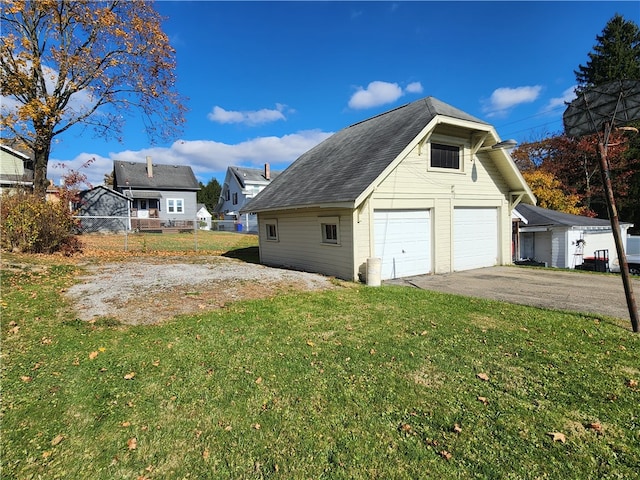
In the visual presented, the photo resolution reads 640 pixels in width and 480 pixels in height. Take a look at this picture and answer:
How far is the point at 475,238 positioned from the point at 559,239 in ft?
32.3

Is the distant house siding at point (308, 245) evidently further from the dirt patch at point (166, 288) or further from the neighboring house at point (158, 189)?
the neighboring house at point (158, 189)

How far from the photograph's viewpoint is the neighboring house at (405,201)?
977 centimetres

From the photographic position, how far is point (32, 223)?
11234 millimetres

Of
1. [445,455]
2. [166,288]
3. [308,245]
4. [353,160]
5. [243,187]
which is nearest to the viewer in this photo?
[445,455]

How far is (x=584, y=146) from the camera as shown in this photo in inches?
1063

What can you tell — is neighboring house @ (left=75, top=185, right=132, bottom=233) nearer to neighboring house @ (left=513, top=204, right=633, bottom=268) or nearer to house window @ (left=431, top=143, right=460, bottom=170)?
house window @ (left=431, top=143, right=460, bottom=170)

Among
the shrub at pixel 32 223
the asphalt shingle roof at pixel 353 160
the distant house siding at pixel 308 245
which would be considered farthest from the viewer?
the shrub at pixel 32 223

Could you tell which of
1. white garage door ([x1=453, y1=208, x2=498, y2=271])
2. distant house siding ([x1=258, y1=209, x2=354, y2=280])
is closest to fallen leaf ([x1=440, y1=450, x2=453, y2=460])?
distant house siding ([x1=258, y1=209, x2=354, y2=280])

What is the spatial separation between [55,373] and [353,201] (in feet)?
22.2

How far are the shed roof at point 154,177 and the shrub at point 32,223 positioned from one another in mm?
24387

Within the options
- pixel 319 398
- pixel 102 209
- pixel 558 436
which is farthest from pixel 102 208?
pixel 558 436

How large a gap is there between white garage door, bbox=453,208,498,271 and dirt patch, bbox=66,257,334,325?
211 inches

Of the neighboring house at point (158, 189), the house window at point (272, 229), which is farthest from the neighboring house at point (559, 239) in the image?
the neighboring house at point (158, 189)

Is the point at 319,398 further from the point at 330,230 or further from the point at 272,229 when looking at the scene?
the point at 272,229
